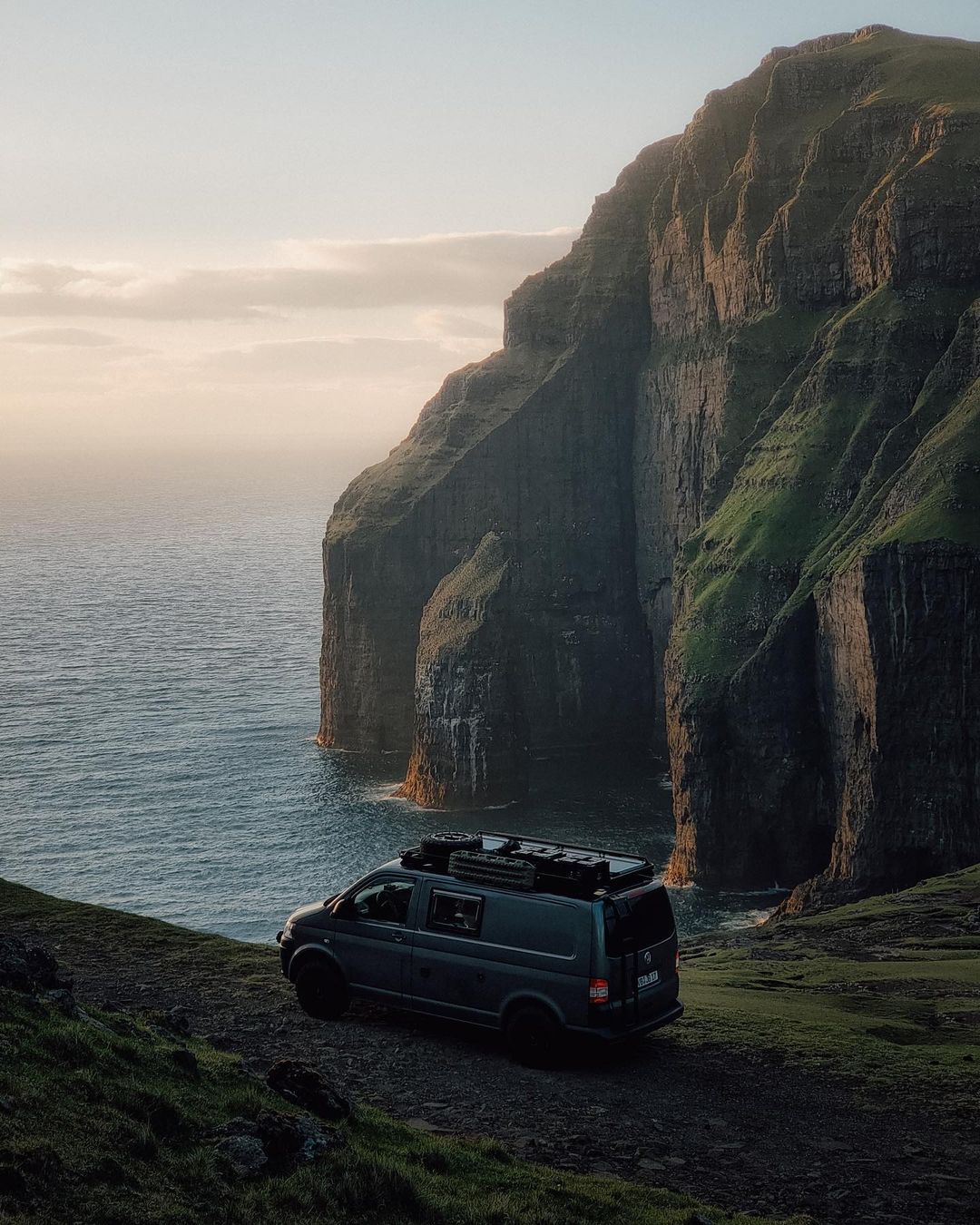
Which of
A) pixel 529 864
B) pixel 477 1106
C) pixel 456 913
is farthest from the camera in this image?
pixel 456 913

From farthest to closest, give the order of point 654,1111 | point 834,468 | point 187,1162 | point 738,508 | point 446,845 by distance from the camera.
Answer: point 738,508 → point 834,468 → point 446,845 → point 654,1111 → point 187,1162

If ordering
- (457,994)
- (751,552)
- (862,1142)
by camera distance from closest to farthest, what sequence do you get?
(862,1142) < (457,994) < (751,552)

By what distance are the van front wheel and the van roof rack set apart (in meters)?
2.11

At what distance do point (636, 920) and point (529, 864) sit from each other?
6.77ft

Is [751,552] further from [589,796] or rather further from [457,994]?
[457,994]

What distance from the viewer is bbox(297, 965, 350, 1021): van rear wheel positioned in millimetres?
25281

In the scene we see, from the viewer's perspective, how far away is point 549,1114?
70.0 ft

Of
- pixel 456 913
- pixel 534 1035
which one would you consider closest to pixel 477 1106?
pixel 534 1035

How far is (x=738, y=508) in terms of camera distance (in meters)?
102

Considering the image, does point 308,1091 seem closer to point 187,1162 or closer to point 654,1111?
point 187,1162

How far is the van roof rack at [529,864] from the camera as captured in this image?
76.0 feet

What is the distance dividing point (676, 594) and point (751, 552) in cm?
1115

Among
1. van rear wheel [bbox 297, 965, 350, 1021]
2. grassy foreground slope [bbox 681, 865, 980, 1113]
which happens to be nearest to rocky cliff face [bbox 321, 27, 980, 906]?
grassy foreground slope [bbox 681, 865, 980, 1113]

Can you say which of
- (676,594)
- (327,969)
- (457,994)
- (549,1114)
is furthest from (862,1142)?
(676,594)
